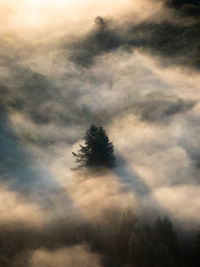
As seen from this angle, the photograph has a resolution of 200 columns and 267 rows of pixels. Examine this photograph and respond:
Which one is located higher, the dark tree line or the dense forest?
the dense forest

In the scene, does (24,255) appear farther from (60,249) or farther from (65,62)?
(65,62)

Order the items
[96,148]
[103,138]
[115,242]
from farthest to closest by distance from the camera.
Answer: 1. [103,138]
2. [96,148]
3. [115,242]

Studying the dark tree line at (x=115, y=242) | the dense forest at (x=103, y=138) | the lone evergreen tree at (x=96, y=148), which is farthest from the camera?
the lone evergreen tree at (x=96, y=148)

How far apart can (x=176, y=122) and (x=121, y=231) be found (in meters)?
38.4

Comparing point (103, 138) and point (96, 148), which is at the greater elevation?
point (103, 138)

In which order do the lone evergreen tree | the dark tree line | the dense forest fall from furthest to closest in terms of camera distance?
the lone evergreen tree, the dense forest, the dark tree line

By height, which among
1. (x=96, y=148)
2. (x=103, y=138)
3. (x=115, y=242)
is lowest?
(x=115, y=242)

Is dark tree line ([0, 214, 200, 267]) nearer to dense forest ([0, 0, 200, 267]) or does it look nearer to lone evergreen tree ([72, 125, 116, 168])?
dense forest ([0, 0, 200, 267])

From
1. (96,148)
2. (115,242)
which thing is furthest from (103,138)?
(115,242)

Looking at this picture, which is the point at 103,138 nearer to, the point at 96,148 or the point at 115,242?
the point at 96,148

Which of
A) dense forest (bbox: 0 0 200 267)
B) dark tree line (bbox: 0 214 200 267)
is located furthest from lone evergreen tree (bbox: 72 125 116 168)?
dark tree line (bbox: 0 214 200 267)

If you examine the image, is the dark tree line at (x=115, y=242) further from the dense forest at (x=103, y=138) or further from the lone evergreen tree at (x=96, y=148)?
the lone evergreen tree at (x=96, y=148)

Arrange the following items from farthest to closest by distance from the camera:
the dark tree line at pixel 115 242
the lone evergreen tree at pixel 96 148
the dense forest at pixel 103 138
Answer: the lone evergreen tree at pixel 96 148 < the dense forest at pixel 103 138 < the dark tree line at pixel 115 242

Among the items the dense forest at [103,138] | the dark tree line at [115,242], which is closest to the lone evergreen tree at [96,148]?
the dense forest at [103,138]
